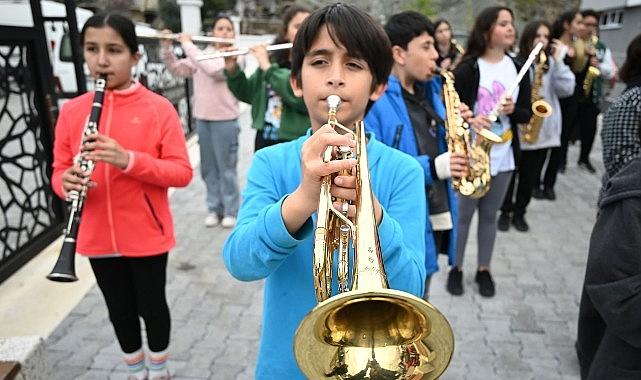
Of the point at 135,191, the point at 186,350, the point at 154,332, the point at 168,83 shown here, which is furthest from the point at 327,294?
the point at 168,83

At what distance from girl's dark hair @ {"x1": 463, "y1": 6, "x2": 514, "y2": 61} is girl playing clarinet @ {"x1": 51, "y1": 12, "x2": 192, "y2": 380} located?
2271 mm

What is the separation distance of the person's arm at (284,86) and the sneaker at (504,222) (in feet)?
9.02

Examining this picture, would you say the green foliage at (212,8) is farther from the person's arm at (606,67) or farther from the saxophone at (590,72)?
the saxophone at (590,72)

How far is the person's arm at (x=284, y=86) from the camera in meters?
3.67

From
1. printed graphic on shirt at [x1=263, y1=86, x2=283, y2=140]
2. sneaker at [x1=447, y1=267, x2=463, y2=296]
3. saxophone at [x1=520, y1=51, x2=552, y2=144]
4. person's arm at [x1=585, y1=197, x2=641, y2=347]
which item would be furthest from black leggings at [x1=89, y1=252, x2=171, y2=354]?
saxophone at [x1=520, y1=51, x2=552, y2=144]

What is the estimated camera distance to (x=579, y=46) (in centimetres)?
588

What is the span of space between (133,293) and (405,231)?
1.69 m

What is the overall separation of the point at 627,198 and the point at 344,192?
3.69ft

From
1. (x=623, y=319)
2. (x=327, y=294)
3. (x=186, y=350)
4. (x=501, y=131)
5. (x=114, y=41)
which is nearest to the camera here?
(x=327, y=294)

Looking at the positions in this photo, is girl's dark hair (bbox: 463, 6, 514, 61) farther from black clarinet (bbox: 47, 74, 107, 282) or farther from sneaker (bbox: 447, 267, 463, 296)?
black clarinet (bbox: 47, 74, 107, 282)

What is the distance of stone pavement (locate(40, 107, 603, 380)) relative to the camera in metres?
3.01

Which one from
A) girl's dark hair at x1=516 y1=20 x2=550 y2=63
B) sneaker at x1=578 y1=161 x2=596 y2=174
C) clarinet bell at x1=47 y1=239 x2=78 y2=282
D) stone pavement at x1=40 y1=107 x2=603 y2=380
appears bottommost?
sneaker at x1=578 y1=161 x2=596 y2=174

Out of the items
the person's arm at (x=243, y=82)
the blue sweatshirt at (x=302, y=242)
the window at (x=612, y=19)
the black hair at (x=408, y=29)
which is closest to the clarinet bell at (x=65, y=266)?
the blue sweatshirt at (x=302, y=242)

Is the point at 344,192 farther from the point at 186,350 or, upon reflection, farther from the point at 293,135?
the point at 293,135
